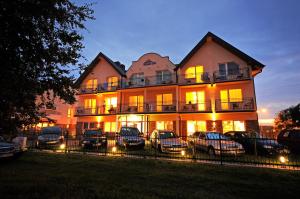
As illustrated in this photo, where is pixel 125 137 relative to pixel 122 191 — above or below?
above

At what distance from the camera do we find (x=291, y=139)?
1272cm

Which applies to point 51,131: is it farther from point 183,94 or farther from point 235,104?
point 235,104

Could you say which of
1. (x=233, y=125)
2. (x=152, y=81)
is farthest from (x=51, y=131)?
(x=233, y=125)

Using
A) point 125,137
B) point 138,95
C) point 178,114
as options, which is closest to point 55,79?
point 125,137

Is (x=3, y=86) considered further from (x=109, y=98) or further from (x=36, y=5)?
(x=109, y=98)

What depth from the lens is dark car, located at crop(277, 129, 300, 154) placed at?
475 inches

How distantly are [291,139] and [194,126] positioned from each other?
1062 cm

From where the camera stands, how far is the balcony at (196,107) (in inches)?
838

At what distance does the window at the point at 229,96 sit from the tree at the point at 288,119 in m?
12.6

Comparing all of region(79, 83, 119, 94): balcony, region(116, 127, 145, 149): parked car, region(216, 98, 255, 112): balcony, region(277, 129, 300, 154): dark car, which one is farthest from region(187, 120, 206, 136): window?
region(79, 83, 119, 94): balcony

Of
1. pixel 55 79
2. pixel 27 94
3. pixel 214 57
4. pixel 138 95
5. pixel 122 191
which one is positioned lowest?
pixel 122 191

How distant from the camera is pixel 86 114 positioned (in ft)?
89.6

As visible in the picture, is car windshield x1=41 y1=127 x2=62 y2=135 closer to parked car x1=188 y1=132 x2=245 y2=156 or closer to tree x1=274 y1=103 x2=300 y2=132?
parked car x1=188 y1=132 x2=245 y2=156

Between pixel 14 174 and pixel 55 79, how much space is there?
4457 mm
